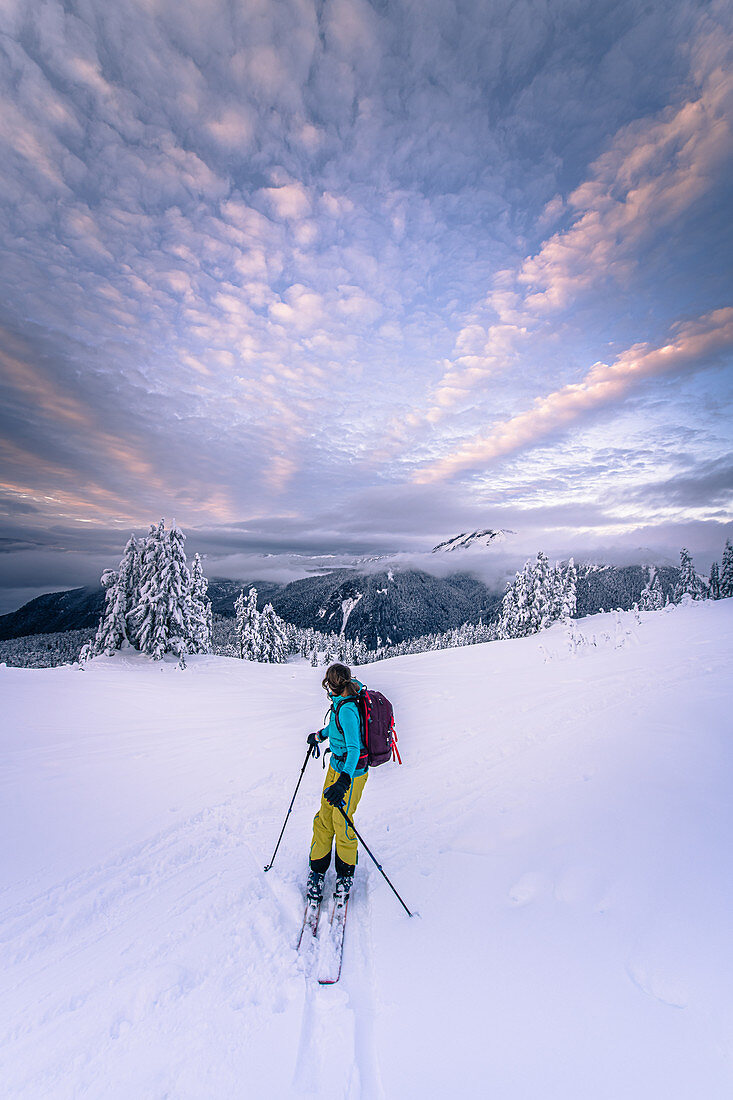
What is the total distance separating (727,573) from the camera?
45875mm

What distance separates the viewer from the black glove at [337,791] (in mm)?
4086

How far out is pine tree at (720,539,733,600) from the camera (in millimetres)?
45188

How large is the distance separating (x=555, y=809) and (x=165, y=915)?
179 inches

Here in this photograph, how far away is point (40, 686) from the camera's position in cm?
1370

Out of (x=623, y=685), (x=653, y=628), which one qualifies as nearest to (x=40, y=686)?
(x=623, y=685)

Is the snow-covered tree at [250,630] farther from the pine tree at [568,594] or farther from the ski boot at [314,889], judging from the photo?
the ski boot at [314,889]

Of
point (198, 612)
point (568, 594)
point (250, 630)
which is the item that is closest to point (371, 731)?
point (198, 612)

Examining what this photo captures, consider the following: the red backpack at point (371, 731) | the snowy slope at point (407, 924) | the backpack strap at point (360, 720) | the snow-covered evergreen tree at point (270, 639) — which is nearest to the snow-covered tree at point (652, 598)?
the snow-covered evergreen tree at point (270, 639)

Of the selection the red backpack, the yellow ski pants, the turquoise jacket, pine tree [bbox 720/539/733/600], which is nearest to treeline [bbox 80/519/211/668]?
the yellow ski pants

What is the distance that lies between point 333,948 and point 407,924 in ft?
2.33

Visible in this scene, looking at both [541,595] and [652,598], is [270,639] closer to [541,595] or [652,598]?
[541,595]

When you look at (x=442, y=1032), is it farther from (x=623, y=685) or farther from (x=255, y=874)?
(x=623, y=685)

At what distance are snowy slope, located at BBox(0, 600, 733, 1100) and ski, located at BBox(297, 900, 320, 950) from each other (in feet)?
0.35

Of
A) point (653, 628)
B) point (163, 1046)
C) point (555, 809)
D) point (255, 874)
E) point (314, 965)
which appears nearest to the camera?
point (163, 1046)
